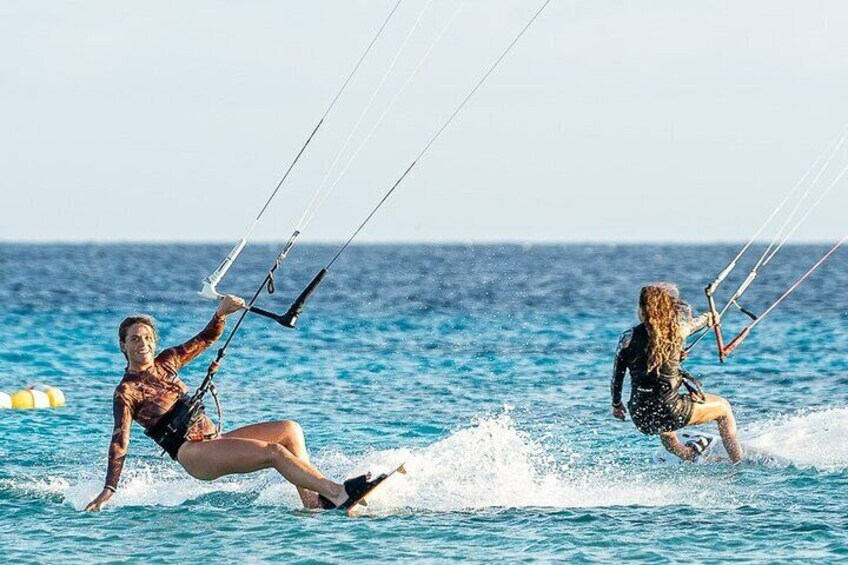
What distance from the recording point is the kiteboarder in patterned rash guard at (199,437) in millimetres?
11008

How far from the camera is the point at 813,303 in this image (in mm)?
46438

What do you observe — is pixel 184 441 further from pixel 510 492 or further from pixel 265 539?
pixel 510 492

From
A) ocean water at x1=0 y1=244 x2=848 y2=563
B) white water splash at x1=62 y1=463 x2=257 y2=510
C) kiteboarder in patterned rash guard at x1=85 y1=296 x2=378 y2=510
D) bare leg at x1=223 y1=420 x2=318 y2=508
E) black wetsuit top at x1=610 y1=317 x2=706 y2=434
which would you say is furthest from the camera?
black wetsuit top at x1=610 y1=317 x2=706 y2=434

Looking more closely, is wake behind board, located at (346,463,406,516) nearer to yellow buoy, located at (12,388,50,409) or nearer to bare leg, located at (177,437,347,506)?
bare leg, located at (177,437,347,506)

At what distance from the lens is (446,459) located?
13438 millimetres

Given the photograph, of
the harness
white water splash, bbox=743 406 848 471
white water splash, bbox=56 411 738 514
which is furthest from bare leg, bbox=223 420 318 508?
white water splash, bbox=743 406 848 471

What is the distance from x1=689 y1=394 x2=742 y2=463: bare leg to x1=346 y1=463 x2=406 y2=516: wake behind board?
337 cm

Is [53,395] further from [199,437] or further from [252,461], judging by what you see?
[252,461]

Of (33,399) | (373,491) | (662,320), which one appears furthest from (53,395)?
(662,320)

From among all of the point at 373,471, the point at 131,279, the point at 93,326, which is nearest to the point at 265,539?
the point at 373,471

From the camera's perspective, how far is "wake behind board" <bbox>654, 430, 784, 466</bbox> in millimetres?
14039

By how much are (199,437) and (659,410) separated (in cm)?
429

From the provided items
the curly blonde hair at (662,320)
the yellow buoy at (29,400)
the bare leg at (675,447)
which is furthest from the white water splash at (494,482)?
Result: the yellow buoy at (29,400)

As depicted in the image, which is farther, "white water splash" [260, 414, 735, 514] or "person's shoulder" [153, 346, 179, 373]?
"white water splash" [260, 414, 735, 514]
